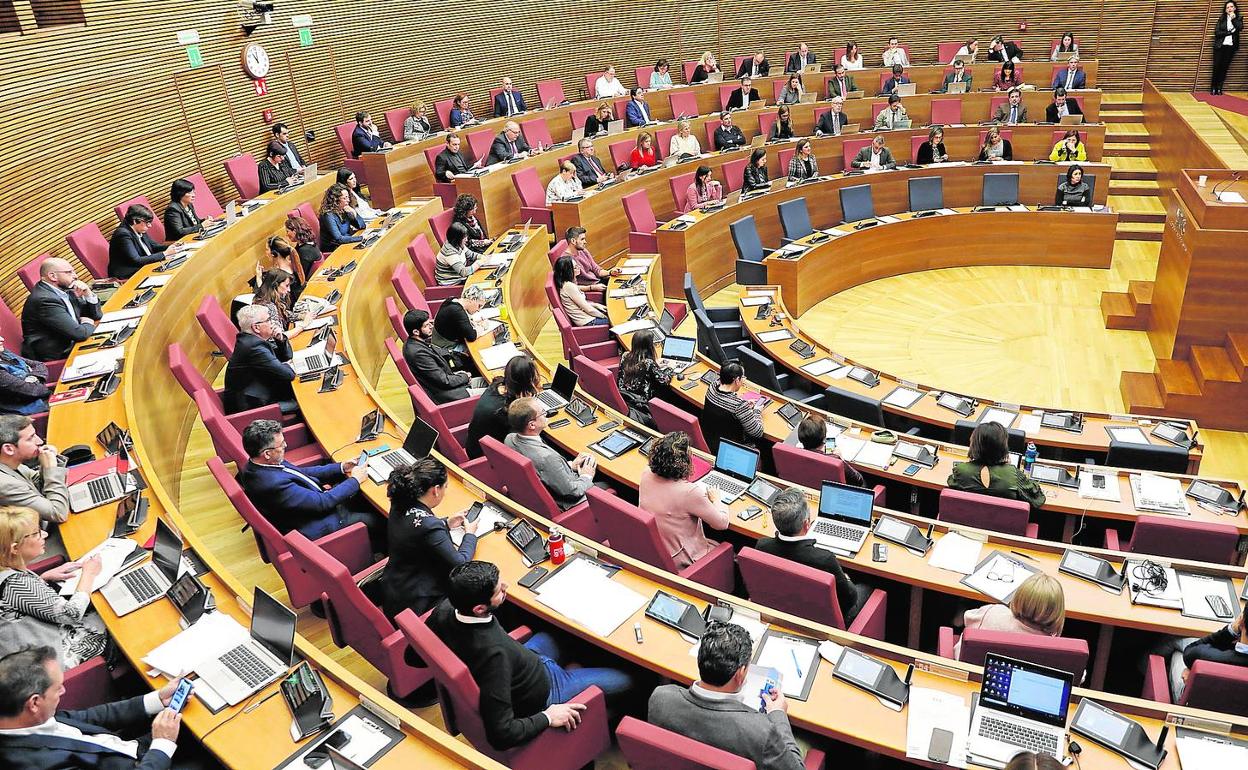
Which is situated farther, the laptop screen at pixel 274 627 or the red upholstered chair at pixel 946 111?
the red upholstered chair at pixel 946 111

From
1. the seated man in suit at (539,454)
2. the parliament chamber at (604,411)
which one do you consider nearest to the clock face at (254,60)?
the parliament chamber at (604,411)

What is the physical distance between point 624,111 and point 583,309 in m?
6.53

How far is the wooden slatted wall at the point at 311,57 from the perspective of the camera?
24.3 ft

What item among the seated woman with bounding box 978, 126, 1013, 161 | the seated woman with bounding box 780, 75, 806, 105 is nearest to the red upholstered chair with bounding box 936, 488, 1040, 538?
the seated woman with bounding box 978, 126, 1013, 161

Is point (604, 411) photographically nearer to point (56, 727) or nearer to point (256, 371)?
point (256, 371)

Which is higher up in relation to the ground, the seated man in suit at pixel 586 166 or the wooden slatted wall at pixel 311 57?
the wooden slatted wall at pixel 311 57

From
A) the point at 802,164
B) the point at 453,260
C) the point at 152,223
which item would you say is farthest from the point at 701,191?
the point at 152,223

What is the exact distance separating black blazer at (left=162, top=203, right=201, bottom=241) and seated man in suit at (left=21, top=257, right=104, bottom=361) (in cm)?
199

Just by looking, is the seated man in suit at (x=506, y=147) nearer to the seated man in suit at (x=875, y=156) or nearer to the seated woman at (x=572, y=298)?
the seated woman at (x=572, y=298)

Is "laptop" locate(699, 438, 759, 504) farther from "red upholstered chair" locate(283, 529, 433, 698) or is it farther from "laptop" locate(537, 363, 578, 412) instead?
"red upholstered chair" locate(283, 529, 433, 698)

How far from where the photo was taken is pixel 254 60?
1029cm

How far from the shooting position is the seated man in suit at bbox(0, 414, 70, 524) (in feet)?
12.9

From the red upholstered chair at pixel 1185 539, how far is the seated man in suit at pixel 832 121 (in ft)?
29.4

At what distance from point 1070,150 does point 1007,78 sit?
103 inches
